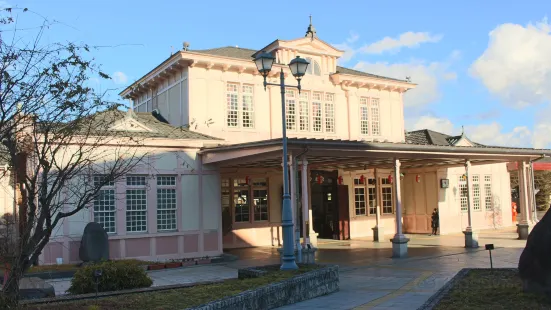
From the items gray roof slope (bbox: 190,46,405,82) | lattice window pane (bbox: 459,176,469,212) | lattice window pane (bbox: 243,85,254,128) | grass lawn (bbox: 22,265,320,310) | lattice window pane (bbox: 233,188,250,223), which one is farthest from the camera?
lattice window pane (bbox: 459,176,469,212)

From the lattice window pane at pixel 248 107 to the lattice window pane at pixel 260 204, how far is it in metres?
3.33

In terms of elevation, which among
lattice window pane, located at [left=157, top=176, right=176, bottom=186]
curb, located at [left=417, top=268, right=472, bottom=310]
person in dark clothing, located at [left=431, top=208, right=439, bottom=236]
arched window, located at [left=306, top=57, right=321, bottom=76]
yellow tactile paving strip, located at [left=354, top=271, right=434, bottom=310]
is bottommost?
yellow tactile paving strip, located at [left=354, top=271, right=434, bottom=310]

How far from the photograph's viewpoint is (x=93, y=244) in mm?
15508

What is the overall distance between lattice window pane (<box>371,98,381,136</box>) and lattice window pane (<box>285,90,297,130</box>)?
14.7ft

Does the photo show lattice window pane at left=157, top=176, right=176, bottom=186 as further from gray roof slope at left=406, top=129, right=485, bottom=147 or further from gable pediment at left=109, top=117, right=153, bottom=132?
gray roof slope at left=406, top=129, right=485, bottom=147

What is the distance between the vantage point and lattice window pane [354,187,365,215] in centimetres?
2575

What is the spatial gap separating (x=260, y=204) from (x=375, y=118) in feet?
22.6

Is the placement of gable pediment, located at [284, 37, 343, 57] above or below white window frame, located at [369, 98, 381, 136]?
above

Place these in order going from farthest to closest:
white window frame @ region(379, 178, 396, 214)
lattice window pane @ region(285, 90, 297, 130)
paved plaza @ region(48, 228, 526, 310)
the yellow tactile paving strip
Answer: white window frame @ region(379, 178, 396, 214) < lattice window pane @ region(285, 90, 297, 130) < paved plaza @ region(48, 228, 526, 310) < the yellow tactile paving strip

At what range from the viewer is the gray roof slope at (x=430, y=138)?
2755cm

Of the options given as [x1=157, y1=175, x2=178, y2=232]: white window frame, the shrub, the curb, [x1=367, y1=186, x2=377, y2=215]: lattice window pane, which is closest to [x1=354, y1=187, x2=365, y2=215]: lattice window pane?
[x1=367, y1=186, x2=377, y2=215]: lattice window pane

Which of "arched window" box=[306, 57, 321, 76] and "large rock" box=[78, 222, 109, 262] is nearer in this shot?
"large rock" box=[78, 222, 109, 262]

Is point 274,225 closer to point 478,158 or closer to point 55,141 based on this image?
point 478,158

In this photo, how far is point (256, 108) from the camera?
21297mm
